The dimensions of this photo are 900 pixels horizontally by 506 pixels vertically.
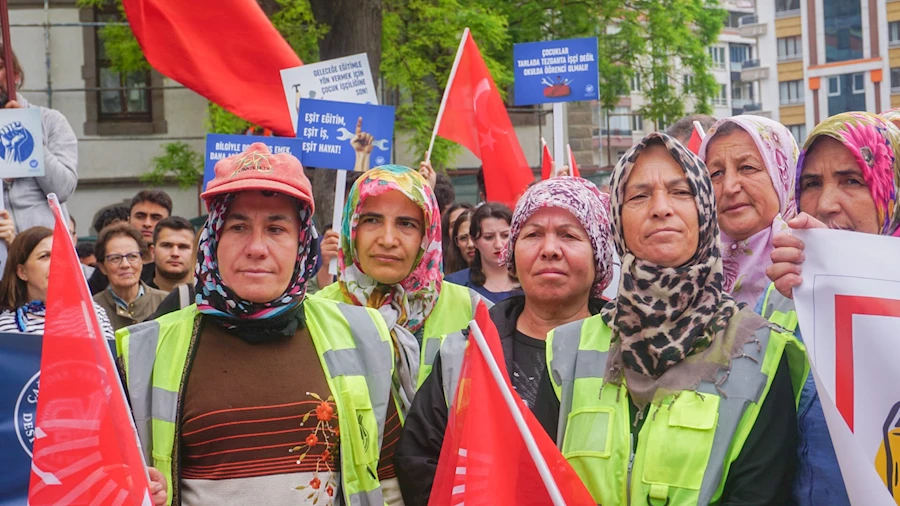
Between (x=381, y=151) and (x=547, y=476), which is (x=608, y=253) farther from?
(x=381, y=151)

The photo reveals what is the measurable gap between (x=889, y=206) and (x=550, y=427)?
1171 millimetres

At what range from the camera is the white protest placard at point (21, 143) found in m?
6.52

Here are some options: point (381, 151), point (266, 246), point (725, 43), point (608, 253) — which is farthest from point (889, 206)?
point (725, 43)

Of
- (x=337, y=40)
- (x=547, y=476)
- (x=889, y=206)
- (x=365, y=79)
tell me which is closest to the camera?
(x=547, y=476)

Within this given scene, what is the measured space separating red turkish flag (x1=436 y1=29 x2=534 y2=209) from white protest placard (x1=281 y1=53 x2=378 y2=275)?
679 millimetres

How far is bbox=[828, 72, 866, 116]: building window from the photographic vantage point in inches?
2434

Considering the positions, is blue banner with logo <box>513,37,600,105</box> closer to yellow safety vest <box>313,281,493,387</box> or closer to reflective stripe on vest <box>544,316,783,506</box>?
yellow safety vest <box>313,281,493,387</box>

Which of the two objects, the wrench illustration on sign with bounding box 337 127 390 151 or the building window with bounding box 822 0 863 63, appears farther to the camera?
the building window with bounding box 822 0 863 63

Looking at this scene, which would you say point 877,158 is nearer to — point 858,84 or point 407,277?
point 407,277

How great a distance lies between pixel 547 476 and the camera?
2877 millimetres

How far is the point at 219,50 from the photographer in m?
7.50

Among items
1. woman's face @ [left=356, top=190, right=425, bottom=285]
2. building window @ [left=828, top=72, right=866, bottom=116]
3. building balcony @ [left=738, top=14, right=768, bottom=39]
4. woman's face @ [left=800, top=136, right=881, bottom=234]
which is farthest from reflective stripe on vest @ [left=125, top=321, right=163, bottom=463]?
building balcony @ [left=738, top=14, right=768, bottom=39]

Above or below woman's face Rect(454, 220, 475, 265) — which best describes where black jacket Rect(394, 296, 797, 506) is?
below

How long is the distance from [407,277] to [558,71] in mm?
5625
